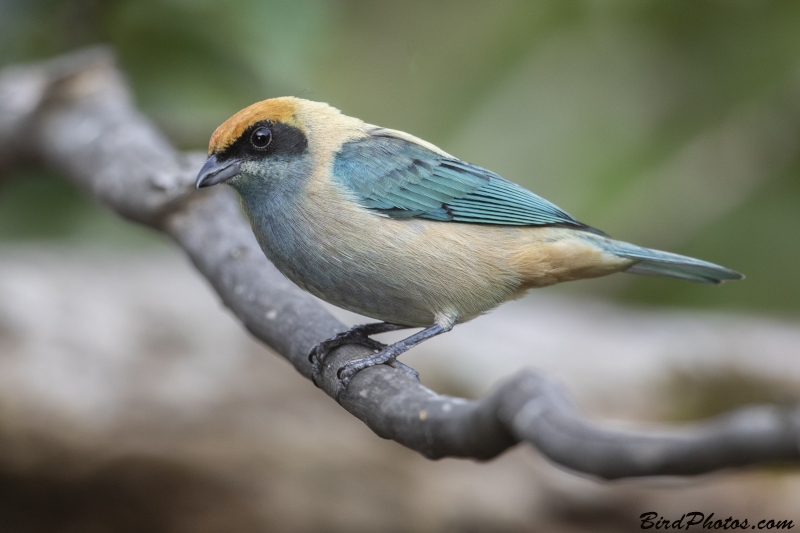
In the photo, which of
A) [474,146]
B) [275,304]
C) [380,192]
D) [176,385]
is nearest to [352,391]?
[275,304]

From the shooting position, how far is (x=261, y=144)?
299 centimetres

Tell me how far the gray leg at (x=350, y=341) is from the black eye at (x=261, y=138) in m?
0.74

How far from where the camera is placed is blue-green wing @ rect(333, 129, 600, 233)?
318cm

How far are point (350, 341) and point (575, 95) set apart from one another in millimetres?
4481

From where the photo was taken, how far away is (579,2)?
684cm

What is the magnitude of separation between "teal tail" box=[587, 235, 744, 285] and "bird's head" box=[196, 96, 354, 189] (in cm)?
123

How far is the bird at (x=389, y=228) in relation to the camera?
2.92 metres

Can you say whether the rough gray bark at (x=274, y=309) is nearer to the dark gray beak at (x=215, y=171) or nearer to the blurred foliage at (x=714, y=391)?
the dark gray beak at (x=215, y=171)

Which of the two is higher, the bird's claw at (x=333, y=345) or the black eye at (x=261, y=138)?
the black eye at (x=261, y=138)

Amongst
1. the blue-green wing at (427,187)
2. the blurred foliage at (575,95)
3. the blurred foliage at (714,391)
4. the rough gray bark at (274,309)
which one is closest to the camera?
the rough gray bark at (274,309)

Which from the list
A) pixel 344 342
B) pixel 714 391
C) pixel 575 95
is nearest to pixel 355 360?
pixel 344 342

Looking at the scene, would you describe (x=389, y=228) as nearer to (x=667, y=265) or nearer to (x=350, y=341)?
(x=350, y=341)

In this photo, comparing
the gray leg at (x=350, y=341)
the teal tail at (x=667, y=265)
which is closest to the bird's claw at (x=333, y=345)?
the gray leg at (x=350, y=341)

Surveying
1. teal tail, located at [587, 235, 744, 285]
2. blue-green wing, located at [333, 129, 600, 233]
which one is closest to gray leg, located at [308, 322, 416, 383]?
blue-green wing, located at [333, 129, 600, 233]
